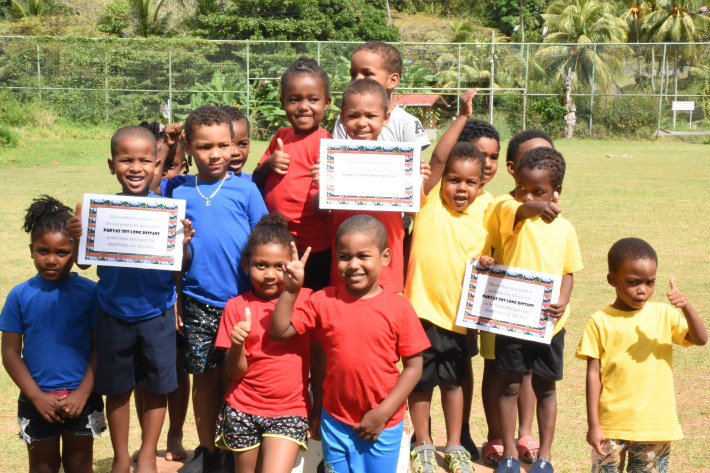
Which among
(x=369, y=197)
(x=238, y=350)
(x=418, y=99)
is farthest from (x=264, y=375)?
(x=418, y=99)

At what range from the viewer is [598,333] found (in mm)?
3158

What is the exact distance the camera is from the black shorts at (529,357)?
3457 millimetres

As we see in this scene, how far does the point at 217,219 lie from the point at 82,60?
79.6 ft

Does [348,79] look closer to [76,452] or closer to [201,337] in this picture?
[201,337]

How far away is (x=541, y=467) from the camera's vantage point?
3.49 metres

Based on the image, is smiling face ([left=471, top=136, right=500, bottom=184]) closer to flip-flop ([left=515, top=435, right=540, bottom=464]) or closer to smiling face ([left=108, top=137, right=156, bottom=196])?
flip-flop ([left=515, top=435, right=540, bottom=464])

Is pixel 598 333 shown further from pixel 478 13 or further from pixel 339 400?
pixel 478 13

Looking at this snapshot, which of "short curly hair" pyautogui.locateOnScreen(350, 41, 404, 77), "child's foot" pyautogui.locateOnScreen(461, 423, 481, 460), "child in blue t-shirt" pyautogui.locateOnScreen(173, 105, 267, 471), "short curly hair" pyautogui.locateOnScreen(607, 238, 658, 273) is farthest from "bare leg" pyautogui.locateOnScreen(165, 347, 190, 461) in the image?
"short curly hair" pyautogui.locateOnScreen(607, 238, 658, 273)

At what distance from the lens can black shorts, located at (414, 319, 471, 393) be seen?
11.3ft

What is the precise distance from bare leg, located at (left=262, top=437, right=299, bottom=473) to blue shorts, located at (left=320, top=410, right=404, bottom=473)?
0.54 ft

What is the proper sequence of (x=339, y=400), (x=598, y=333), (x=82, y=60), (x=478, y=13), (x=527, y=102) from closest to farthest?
(x=339, y=400) → (x=598, y=333) → (x=82, y=60) → (x=527, y=102) → (x=478, y=13)

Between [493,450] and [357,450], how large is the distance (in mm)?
1031

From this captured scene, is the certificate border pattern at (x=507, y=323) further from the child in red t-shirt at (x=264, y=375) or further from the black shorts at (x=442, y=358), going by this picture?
the child in red t-shirt at (x=264, y=375)

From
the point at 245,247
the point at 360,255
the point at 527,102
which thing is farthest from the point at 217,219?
Result: the point at 527,102
